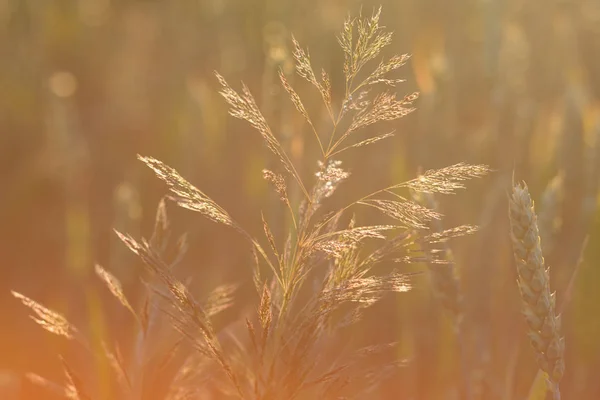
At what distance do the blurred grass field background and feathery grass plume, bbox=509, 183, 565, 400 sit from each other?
0.41 m

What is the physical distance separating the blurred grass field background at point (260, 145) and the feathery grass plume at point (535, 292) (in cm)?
41

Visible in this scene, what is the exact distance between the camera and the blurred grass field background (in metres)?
1.72

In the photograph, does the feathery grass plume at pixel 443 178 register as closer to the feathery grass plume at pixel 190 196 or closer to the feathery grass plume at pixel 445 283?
the feathery grass plume at pixel 190 196

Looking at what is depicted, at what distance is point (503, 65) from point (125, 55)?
2.14m

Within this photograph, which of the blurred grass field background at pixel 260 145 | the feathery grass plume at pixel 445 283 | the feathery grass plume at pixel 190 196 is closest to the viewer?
the feathery grass plume at pixel 190 196

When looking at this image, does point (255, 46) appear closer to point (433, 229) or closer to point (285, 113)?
point (285, 113)

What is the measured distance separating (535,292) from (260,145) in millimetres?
1959

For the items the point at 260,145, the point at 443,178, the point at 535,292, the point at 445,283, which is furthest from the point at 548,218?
the point at 260,145

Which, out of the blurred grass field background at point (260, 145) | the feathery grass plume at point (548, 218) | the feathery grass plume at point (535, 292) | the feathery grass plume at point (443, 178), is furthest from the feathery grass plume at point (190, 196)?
the feathery grass plume at point (548, 218)

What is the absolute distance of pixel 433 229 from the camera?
1156mm

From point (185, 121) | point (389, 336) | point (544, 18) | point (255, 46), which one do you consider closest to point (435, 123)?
point (389, 336)

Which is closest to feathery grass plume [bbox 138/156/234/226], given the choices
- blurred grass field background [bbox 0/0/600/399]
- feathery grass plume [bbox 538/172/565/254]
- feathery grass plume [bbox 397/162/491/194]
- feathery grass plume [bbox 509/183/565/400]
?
feathery grass plume [bbox 397/162/491/194]

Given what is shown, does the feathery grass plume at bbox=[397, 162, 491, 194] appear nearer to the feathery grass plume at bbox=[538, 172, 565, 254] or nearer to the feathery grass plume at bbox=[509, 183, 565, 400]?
the feathery grass plume at bbox=[509, 183, 565, 400]

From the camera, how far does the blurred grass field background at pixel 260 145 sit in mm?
1725
